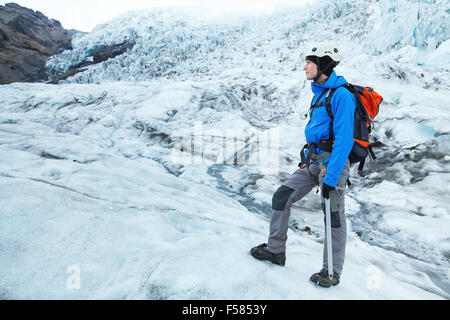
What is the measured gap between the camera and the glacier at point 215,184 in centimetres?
232

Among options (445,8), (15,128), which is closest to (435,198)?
(15,128)

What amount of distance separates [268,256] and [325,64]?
1814 mm

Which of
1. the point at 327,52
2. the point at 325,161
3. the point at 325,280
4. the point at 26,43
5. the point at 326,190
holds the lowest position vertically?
the point at 325,280

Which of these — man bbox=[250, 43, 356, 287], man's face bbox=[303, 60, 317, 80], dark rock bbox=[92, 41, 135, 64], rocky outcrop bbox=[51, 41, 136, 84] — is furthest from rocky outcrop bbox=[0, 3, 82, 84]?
man bbox=[250, 43, 356, 287]

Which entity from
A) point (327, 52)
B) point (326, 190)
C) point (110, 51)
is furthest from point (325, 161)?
point (110, 51)

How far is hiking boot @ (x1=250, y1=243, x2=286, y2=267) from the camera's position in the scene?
2.57m

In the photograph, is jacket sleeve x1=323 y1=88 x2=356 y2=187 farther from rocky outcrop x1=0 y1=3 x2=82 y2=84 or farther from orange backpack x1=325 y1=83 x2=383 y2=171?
rocky outcrop x1=0 y1=3 x2=82 y2=84

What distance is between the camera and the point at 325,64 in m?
2.51

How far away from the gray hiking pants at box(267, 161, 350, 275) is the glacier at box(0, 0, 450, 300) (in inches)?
9.6

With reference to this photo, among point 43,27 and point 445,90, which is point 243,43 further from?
point 43,27

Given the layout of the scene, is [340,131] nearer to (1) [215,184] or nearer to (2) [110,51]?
(1) [215,184]

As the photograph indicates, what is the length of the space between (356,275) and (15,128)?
9.07m

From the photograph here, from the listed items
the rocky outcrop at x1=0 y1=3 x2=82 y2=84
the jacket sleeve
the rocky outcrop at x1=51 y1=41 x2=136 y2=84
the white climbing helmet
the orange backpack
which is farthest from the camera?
the rocky outcrop at x1=0 y1=3 x2=82 y2=84

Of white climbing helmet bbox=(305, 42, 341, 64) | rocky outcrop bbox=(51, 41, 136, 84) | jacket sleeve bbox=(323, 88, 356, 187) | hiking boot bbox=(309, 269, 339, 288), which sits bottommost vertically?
hiking boot bbox=(309, 269, 339, 288)
